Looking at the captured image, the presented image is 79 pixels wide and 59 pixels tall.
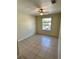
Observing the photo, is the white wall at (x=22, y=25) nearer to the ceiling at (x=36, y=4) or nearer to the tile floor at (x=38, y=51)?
the ceiling at (x=36, y=4)

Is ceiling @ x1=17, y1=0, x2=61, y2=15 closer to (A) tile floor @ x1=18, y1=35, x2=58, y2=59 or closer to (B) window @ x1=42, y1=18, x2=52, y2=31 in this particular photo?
(A) tile floor @ x1=18, y1=35, x2=58, y2=59

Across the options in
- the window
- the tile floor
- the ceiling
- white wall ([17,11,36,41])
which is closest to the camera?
the tile floor

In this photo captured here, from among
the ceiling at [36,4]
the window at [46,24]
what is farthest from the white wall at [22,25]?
the window at [46,24]

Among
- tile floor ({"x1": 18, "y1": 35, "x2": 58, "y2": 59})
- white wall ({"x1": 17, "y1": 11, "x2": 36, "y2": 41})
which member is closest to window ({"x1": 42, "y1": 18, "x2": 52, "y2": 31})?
white wall ({"x1": 17, "y1": 11, "x2": 36, "y2": 41})

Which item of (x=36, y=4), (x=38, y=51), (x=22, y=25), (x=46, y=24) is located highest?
(x=36, y=4)

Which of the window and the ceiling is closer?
the ceiling

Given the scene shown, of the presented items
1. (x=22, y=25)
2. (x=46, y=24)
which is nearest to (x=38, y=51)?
(x=22, y=25)

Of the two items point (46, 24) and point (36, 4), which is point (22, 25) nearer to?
point (36, 4)

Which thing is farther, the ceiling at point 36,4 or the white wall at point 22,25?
the white wall at point 22,25
